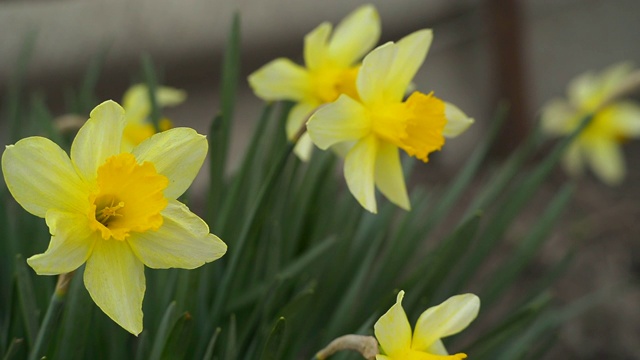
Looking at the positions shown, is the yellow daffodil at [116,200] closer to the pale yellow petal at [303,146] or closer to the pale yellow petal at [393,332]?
the pale yellow petal at [393,332]

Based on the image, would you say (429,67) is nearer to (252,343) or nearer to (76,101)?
(76,101)

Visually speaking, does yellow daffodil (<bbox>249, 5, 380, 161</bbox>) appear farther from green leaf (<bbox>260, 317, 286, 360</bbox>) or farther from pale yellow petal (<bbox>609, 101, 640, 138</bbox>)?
pale yellow petal (<bbox>609, 101, 640, 138</bbox>)

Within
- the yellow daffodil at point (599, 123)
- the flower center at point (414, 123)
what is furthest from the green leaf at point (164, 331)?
the yellow daffodil at point (599, 123)

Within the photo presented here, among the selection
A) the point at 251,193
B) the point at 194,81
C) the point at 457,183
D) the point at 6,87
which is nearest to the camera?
the point at 251,193

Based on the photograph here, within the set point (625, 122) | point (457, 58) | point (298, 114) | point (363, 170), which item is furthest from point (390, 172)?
point (457, 58)

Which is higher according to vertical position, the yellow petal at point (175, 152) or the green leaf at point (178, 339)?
the yellow petal at point (175, 152)

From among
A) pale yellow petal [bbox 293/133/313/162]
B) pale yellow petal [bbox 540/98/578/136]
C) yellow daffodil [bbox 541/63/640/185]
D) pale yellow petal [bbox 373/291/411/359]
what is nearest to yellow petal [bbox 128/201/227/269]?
pale yellow petal [bbox 373/291/411/359]

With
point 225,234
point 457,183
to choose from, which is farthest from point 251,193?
point 457,183
